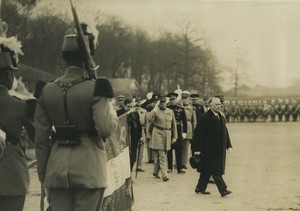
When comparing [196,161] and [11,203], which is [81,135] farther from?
[196,161]

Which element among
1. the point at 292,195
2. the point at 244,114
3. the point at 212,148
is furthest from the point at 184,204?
the point at 244,114

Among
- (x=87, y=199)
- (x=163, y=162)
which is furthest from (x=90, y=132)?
(x=163, y=162)

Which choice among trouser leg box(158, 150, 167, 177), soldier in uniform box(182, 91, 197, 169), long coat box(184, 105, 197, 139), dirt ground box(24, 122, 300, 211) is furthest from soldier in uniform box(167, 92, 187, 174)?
trouser leg box(158, 150, 167, 177)

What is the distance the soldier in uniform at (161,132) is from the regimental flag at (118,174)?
386cm

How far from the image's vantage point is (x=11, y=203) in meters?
3.90

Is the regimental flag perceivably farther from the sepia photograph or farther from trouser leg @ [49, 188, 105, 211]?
trouser leg @ [49, 188, 105, 211]

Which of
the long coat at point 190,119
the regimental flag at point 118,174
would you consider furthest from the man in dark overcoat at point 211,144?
the long coat at point 190,119

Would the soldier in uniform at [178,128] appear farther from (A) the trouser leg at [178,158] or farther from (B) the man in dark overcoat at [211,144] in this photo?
(B) the man in dark overcoat at [211,144]

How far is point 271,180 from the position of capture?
31.9 feet

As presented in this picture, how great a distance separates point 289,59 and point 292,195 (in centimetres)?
222

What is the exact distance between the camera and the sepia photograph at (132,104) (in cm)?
351

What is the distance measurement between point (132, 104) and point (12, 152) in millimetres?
7239

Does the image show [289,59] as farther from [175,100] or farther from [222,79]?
[222,79]

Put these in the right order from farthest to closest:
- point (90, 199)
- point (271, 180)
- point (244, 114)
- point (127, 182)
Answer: point (244, 114) → point (271, 180) → point (127, 182) → point (90, 199)
